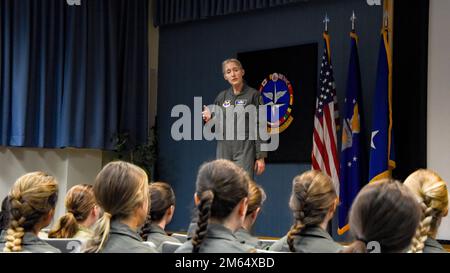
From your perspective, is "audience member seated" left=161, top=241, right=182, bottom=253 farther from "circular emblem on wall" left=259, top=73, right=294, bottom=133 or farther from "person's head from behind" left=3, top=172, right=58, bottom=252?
"circular emblem on wall" left=259, top=73, right=294, bottom=133

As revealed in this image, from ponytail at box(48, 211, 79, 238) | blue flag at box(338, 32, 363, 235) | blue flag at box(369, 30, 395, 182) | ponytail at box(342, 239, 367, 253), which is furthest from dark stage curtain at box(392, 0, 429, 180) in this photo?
ponytail at box(342, 239, 367, 253)

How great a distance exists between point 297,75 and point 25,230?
445 centimetres

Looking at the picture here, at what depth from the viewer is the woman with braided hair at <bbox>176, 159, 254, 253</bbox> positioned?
1.79m

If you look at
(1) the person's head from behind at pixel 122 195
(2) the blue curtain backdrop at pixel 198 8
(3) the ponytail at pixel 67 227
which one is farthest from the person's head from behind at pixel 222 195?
(2) the blue curtain backdrop at pixel 198 8

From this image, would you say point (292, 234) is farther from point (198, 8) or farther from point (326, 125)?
point (198, 8)

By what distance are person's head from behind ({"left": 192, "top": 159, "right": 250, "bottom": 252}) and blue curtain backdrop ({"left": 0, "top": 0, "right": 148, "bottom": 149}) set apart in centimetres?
473

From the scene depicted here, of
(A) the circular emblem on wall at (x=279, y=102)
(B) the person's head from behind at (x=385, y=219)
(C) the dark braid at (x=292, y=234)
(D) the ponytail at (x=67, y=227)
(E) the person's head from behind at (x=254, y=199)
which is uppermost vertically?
(A) the circular emblem on wall at (x=279, y=102)

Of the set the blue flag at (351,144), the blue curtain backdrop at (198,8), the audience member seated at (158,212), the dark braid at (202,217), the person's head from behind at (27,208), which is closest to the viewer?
the dark braid at (202,217)

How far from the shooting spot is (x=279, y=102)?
6.30 meters

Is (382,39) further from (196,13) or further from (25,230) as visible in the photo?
(25,230)

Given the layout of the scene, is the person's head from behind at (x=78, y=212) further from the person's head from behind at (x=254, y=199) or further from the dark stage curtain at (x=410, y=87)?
the dark stage curtain at (x=410, y=87)

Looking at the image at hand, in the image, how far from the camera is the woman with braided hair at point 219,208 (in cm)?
179

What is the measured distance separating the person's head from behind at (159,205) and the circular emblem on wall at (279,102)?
A: 11.6ft
